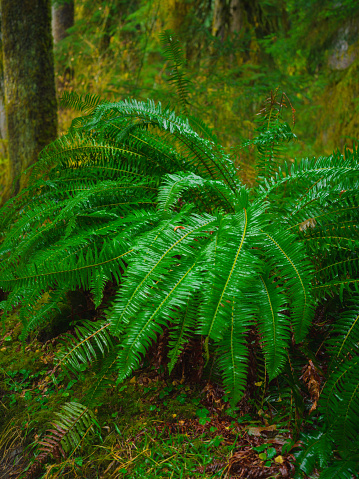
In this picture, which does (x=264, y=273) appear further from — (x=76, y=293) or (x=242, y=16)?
(x=242, y=16)

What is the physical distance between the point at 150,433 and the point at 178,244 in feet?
3.18

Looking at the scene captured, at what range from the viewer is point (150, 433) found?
5.35ft

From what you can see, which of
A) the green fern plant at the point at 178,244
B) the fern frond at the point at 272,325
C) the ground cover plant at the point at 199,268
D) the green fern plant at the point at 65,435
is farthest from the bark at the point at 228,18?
the green fern plant at the point at 65,435

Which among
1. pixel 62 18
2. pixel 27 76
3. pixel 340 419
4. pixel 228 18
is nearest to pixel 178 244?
pixel 340 419

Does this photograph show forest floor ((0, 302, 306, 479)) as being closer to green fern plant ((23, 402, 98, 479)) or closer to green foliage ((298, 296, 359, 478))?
green fern plant ((23, 402, 98, 479))

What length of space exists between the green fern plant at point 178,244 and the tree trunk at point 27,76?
3.46 feet

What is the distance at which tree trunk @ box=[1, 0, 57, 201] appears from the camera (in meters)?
3.21

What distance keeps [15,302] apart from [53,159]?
3.04 feet

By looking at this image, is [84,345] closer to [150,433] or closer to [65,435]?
[65,435]

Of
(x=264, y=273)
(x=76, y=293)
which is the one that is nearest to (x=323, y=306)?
(x=264, y=273)

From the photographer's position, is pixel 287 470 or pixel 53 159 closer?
pixel 287 470

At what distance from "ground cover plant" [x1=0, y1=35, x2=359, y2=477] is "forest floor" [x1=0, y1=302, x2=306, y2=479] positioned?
0.03 metres

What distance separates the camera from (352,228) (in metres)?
1.57

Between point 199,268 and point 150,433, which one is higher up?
point 199,268
